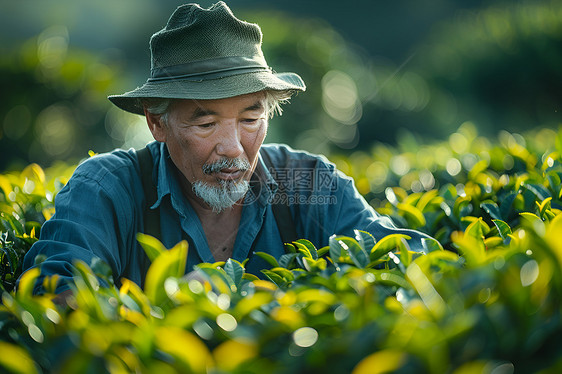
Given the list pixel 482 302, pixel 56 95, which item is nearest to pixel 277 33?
pixel 56 95

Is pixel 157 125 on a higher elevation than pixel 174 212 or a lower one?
higher

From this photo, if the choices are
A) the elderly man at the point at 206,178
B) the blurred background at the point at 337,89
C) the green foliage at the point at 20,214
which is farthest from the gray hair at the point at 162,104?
the blurred background at the point at 337,89

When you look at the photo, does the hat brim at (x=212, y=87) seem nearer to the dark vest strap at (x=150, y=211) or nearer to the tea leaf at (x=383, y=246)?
the dark vest strap at (x=150, y=211)

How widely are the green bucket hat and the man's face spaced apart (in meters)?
0.08

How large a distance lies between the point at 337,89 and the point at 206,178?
685 centimetres

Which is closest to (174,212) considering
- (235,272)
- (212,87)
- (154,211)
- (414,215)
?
(154,211)

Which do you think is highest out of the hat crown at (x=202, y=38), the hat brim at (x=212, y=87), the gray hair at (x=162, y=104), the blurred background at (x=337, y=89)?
the hat crown at (x=202, y=38)

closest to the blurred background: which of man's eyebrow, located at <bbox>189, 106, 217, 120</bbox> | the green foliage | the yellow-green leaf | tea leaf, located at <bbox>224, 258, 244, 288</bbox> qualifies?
the green foliage

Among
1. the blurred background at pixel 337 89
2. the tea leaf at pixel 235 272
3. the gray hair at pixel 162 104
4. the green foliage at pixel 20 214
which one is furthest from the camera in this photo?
the blurred background at pixel 337 89

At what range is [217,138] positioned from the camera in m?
2.61

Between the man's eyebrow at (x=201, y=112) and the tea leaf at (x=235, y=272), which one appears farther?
the man's eyebrow at (x=201, y=112)

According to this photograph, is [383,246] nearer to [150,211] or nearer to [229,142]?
[229,142]

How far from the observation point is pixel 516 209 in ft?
8.77

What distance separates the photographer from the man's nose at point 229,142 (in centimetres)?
259
